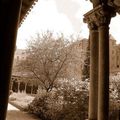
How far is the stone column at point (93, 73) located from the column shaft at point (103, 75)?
16.9 inches

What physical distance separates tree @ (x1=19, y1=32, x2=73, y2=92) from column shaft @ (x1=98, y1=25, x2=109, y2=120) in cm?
1511

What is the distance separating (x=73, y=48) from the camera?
25.9 metres

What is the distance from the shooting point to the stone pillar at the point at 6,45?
7.83ft

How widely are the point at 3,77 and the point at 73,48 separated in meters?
23.6

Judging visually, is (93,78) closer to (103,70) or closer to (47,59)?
(103,70)

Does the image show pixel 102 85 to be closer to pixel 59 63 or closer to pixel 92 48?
pixel 92 48

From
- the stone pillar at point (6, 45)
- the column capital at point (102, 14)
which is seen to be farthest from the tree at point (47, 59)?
the stone pillar at point (6, 45)

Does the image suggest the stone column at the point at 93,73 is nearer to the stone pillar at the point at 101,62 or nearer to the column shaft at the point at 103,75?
the stone pillar at the point at 101,62

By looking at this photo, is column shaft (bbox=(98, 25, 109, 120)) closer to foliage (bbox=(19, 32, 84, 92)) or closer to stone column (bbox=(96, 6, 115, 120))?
stone column (bbox=(96, 6, 115, 120))

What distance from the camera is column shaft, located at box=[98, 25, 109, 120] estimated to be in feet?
20.3

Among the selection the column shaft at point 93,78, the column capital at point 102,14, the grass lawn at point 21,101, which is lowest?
the grass lawn at point 21,101

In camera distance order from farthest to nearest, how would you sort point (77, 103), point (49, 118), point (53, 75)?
point (53, 75) < point (49, 118) < point (77, 103)

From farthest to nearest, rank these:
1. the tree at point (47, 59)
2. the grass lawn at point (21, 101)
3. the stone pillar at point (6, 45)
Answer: the tree at point (47, 59)
the grass lawn at point (21, 101)
the stone pillar at point (6, 45)

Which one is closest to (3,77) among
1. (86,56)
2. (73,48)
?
(73,48)
